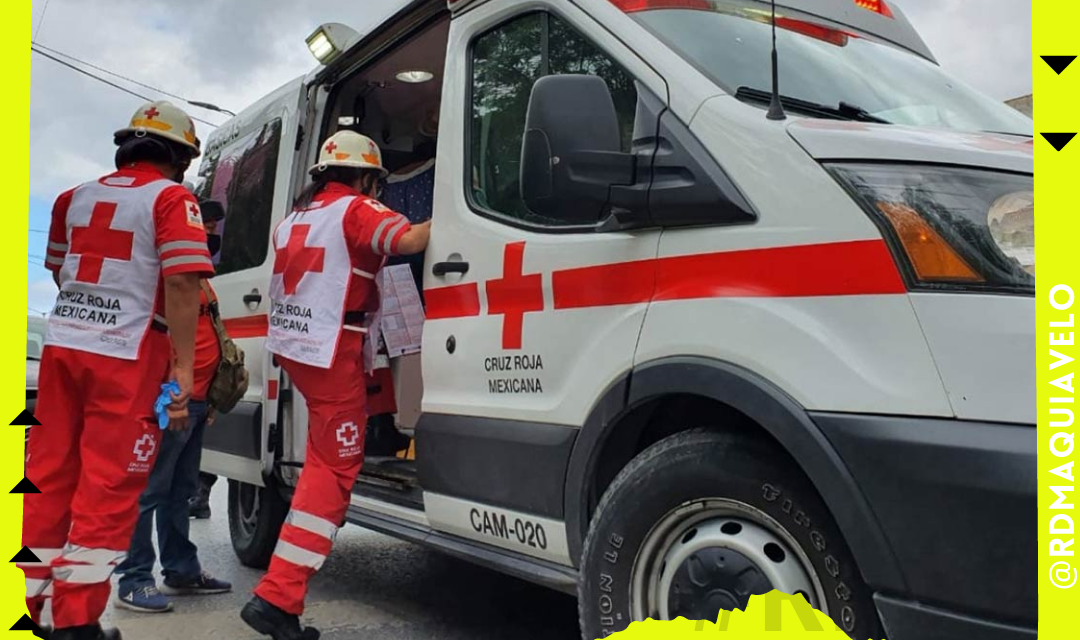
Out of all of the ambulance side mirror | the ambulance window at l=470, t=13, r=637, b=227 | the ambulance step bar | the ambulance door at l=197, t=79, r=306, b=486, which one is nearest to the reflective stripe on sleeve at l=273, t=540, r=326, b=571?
the ambulance step bar

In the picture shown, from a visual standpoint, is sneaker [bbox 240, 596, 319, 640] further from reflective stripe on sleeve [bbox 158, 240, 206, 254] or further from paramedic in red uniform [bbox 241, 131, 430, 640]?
reflective stripe on sleeve [bbox 158, 240, 206, 254]

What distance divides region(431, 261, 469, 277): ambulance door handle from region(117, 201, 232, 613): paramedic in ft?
4.37

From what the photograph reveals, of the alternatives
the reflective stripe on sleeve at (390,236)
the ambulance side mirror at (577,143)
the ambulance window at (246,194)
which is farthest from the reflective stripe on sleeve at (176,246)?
the ambulance side mirror at (577,143)

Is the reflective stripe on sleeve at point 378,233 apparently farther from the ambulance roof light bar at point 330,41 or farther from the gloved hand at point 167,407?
the ambulance roof light bar at point 330,41

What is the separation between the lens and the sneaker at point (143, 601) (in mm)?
4023

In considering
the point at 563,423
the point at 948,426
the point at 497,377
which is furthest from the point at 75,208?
the point at 948,426

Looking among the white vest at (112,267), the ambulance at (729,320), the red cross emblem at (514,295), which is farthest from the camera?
the white vest at (112,267)

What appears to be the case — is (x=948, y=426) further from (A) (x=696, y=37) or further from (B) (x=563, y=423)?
(A) (x=696, y=37)

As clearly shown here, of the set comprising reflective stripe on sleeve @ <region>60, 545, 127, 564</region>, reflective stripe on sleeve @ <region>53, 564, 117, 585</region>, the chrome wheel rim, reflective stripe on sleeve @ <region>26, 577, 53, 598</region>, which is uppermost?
the chrome wheel rim

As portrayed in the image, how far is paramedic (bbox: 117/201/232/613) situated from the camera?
406 centimetres

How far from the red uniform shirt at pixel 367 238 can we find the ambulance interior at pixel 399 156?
0.63m

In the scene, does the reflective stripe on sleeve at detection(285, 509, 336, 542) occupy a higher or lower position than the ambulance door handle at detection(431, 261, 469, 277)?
lower

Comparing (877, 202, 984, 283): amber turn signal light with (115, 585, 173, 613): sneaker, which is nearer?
(877, 202, 984, 283): amber turn signal light

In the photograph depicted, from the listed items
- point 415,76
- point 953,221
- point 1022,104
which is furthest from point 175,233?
point 1022,104
